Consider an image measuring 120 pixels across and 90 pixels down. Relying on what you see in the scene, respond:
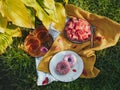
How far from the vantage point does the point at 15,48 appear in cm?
213

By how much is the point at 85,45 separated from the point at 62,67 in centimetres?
17

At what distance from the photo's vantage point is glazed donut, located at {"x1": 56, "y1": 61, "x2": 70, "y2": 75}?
80.6 inches

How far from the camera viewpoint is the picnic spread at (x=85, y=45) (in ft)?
6.77

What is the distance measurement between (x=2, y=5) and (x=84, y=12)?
25.4 inches

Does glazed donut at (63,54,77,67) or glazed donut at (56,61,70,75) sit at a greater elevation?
glazed donut at (63,54,77,67)

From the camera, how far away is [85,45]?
207cm

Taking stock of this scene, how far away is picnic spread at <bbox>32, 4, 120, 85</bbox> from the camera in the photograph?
2062 millimetres

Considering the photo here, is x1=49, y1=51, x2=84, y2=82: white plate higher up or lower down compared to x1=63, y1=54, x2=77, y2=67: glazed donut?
lower down

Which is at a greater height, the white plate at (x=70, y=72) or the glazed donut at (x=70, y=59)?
the glazed donut at (x=70, y=59)

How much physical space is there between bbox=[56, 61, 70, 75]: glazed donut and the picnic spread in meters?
0.03

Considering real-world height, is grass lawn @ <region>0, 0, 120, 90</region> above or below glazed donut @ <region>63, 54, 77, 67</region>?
below

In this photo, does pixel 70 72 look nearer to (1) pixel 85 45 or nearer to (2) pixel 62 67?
(2) pixel 62 67

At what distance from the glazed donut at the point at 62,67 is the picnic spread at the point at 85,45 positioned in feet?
0.10

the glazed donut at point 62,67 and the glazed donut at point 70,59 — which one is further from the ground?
the glazed donut at point 70,59
